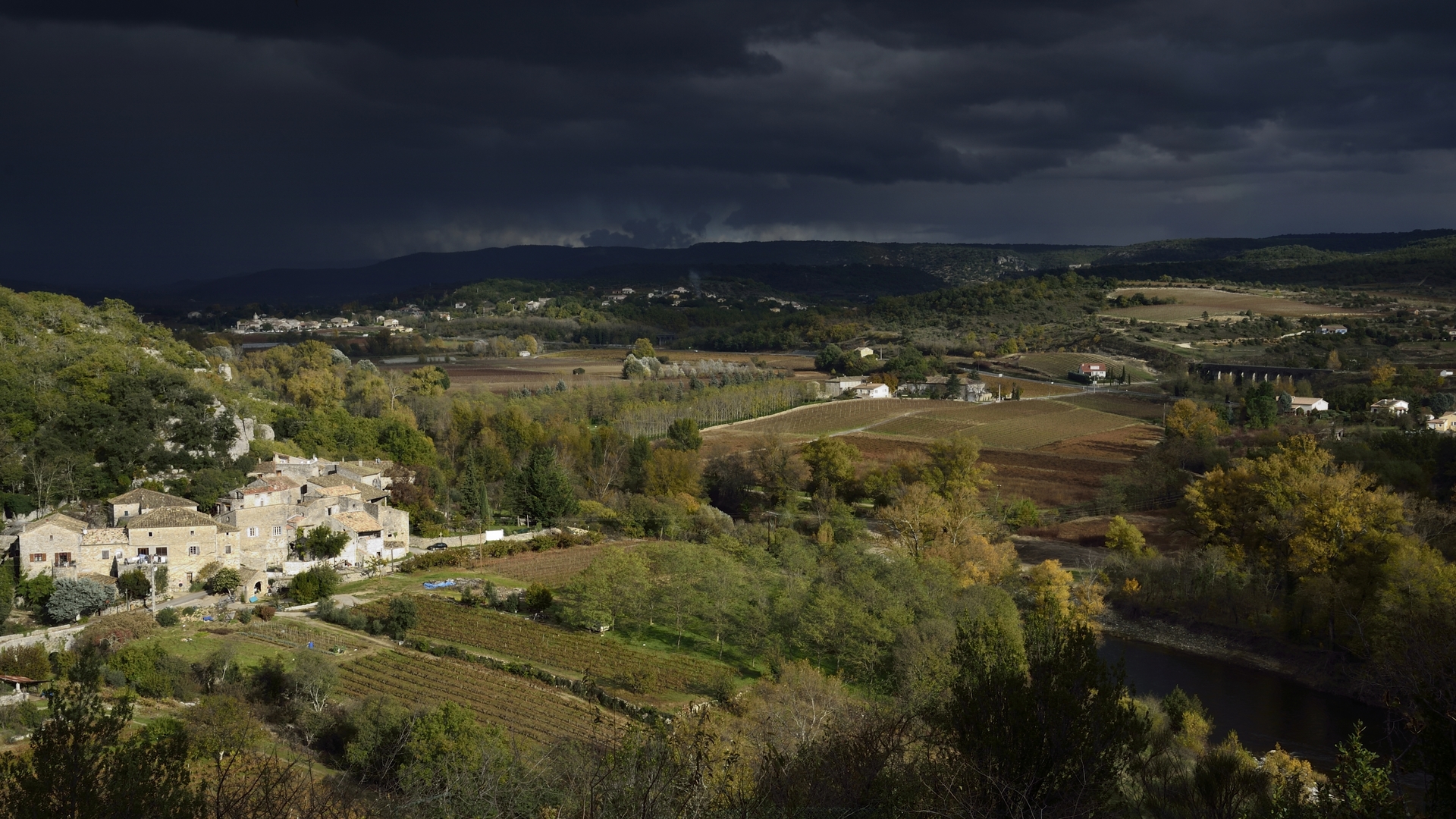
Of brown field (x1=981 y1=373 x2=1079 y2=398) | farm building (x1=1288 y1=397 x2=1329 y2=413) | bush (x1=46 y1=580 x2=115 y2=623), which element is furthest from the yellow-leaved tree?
brown field (x1=981 y1=373 x2=1079 y2=398)

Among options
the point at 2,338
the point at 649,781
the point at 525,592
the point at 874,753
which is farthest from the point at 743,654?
the point at 2,338

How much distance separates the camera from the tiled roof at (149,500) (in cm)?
3409

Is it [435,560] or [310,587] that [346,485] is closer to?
[435,560]

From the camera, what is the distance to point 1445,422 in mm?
51938

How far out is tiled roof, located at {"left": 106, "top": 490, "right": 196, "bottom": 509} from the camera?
3409 cm

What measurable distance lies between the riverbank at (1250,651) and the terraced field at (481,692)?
17632 millimetres

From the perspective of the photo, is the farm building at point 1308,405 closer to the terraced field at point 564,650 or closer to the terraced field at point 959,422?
the terraced field at point 959,422

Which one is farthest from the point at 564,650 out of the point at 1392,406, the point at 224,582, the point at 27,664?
the point at 1392,406

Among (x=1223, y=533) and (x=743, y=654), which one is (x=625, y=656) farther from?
(x=1223, y=533)

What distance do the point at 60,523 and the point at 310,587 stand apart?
7.66 meters

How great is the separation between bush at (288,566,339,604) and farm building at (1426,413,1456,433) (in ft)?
166

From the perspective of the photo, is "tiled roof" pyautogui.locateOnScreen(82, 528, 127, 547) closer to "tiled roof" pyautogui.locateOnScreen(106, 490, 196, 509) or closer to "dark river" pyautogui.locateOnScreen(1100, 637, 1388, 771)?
"tiled roof" pyautogui.locateOnScreen(106, 490, 196, 509)

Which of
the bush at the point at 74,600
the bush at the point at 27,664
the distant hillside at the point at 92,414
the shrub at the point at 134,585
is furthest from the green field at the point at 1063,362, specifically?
the bush at the point at 27,664

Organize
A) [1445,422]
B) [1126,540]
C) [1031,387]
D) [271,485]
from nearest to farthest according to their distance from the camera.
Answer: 1. [1126,540]
2. [271,485]
3. [1445,422]
4. [1031,387]
